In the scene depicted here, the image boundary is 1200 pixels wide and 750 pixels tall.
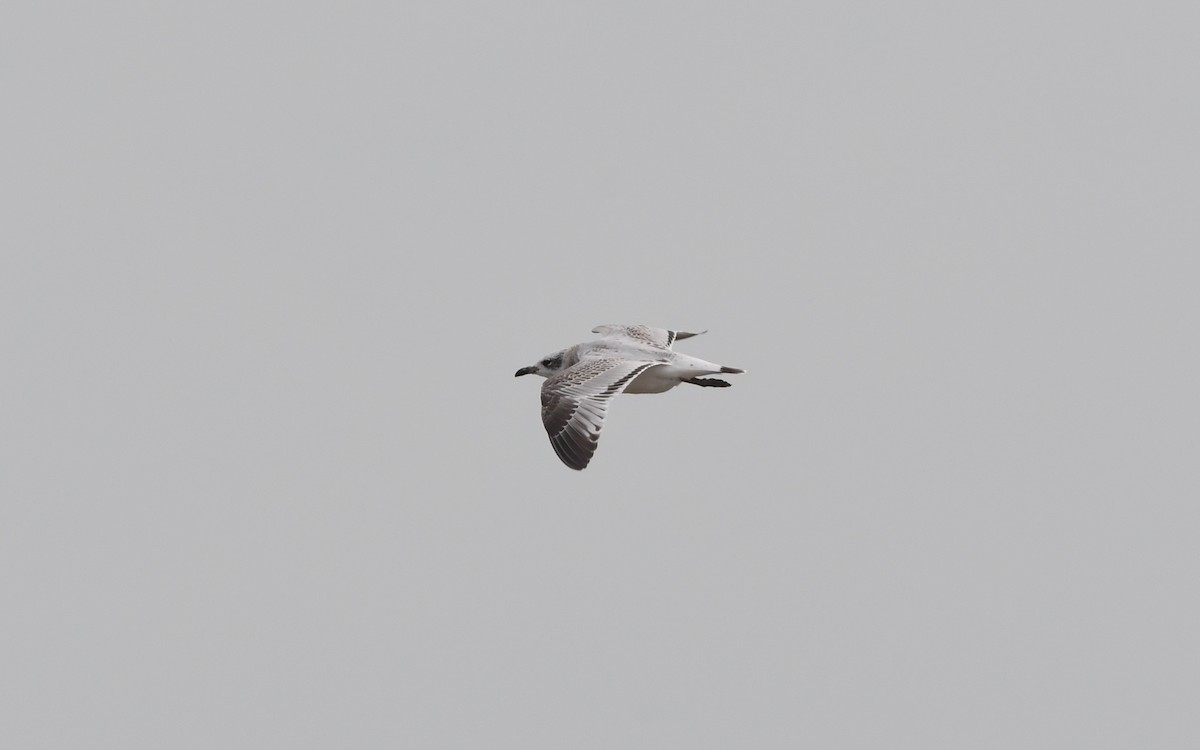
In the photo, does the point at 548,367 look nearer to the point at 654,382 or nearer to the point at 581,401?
the point at 654,382

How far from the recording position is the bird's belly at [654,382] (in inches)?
974

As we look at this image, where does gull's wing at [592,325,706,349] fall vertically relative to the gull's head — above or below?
above

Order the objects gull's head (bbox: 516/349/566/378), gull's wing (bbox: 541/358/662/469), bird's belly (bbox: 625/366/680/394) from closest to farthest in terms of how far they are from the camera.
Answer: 1. gull's wing (bbox: 541/358/662/469)
2. bird's belly (bbox: 625/366/680/394)
3. gull's head (bbox: 516/349/566/378)

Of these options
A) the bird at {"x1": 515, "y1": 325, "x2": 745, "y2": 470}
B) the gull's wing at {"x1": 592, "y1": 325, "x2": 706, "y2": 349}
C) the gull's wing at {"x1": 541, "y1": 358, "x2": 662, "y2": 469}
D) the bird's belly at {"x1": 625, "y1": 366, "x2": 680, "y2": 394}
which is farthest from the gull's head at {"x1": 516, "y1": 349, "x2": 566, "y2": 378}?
the gull's wing at {"x1": 541, "y1": 358, "x2": 662, "y2": 469}

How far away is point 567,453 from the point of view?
2156 centimetres

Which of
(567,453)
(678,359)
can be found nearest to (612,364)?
(678,359)

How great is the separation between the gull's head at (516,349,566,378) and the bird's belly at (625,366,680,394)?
4.85 feet

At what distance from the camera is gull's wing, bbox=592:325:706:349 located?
26.8 m

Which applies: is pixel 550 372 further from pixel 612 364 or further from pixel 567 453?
pixel 567 453

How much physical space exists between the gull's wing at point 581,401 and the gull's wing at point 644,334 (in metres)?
2.31

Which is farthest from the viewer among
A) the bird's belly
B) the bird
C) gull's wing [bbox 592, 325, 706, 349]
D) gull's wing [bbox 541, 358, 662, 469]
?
gull's wing [bbox 592, 325, 706, 349]

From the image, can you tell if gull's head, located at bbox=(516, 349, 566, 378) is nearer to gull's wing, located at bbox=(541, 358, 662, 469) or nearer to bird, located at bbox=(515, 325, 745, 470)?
bird, located at bbox=(515, 325, 745, 470)

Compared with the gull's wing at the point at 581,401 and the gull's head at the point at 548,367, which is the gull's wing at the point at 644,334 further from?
the gull's wing at the point at 581,401

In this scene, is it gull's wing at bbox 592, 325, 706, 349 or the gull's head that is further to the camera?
gull's wing at bbox 592, 325, 706, 349
